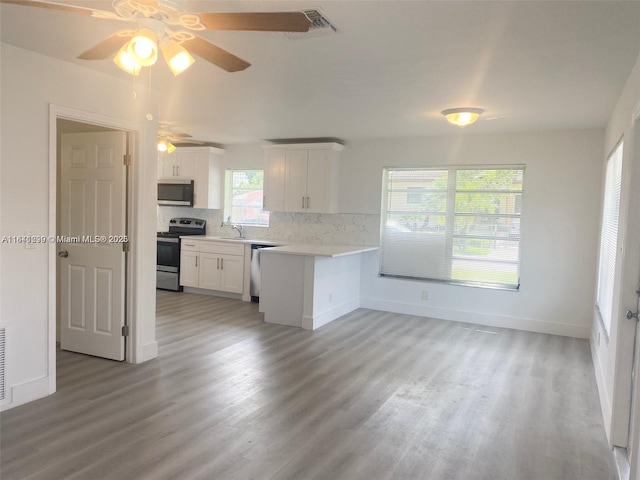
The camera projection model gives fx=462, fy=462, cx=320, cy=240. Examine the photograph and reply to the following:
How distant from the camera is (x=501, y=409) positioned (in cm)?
329

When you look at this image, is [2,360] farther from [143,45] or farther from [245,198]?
[245,198]

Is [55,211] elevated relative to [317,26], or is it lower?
lower

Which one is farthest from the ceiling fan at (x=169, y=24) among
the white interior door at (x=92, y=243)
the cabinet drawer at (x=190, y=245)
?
the cabinet drawer at (x=190, y=245)

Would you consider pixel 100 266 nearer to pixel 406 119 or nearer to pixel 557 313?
pixel 406 119

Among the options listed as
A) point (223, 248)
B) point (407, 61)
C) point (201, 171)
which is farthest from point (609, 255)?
point (201, 171)

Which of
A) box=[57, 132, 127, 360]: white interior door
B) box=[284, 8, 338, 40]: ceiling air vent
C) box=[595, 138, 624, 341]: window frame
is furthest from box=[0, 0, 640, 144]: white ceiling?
box=[57, 132, 127, 360]: white interior door

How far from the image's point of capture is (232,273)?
688 cm

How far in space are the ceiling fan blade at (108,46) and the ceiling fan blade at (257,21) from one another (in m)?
0.44

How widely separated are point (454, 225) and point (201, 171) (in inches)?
159

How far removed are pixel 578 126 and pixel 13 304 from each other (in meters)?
5.46

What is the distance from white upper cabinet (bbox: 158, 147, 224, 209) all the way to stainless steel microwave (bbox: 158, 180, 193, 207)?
0.08 m

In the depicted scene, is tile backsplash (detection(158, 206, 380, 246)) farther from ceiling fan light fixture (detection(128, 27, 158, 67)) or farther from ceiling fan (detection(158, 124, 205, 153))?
ceiling fan light fixture (detection(128, 27, 158, 67))

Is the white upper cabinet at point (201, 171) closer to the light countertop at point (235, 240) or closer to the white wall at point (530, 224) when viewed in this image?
the light countertop at point (235, 240)

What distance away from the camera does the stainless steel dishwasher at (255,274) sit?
21.8ft
